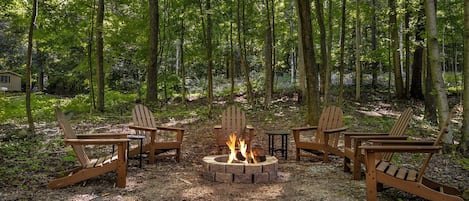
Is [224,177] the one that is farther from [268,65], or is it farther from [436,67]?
[268,65]

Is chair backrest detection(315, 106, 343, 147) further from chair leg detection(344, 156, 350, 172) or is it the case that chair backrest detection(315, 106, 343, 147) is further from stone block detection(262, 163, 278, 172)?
stone block detection(262, 163, 278, 172)

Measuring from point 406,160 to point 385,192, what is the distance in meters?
1.90

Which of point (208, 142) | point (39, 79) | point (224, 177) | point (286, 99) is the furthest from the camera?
point (39, 79)

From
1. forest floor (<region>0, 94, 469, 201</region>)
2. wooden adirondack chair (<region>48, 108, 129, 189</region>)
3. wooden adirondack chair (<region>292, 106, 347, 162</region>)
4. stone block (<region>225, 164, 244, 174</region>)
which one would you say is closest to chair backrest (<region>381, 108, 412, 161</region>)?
forest floor (<region>0, 94, 469, 201</region>)

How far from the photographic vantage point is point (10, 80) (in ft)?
91.3

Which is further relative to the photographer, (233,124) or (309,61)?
(309,61)

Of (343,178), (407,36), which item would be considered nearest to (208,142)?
(343,178)

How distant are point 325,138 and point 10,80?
29.1m

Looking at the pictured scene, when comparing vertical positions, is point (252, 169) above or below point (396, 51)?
below

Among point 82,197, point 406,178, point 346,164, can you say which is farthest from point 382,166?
point 82,197

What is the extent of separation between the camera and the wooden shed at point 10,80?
27250 mm

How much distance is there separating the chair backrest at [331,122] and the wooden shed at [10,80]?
1096 inches

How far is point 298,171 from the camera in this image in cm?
485

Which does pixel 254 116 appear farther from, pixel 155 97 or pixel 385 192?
pixel 385 192
